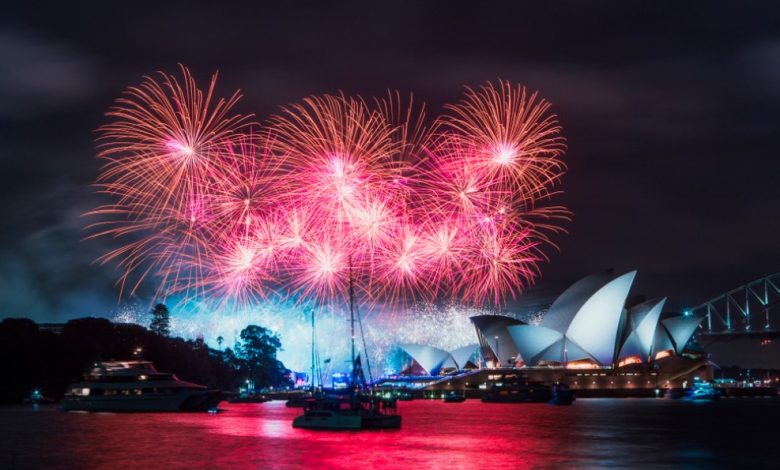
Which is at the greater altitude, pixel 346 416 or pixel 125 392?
pixel 125 392

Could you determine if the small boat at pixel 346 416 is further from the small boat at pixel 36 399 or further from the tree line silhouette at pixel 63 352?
the small boat at pixel 36 399

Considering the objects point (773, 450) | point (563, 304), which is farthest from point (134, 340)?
point (773, 450)

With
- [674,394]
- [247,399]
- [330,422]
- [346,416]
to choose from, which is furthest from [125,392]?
[674,394]

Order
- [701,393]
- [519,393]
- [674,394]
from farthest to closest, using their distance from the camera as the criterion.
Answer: [674,394] → [701,393] → [519,393]

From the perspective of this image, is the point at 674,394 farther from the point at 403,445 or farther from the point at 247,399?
the point at 403,445

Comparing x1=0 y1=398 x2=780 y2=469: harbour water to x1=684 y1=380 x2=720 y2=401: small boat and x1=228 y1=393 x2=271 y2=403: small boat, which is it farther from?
x1=684 y1=380 x2=720 y2=401: small boat

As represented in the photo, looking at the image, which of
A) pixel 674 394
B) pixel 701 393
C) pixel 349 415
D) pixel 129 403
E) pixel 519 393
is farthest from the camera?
pixel 674 394

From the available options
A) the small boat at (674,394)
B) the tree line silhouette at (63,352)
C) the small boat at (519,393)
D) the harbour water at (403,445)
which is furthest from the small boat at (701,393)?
the tree line silhouette at (63,352)
